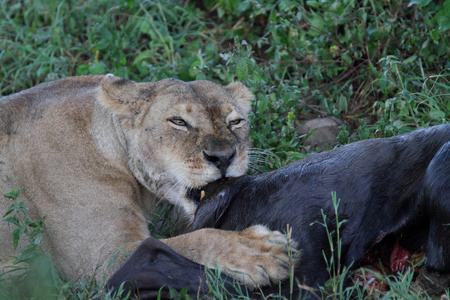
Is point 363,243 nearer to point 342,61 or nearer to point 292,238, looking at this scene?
point 292,238

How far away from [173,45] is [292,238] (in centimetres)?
376

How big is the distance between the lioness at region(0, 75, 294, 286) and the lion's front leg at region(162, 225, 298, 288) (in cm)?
21

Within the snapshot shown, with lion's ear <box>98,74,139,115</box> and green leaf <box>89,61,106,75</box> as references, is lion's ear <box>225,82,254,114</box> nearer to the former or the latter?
lion's ear <box>98,74,139,115</box>

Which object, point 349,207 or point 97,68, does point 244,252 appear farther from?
point 97,68

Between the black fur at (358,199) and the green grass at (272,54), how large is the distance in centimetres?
94

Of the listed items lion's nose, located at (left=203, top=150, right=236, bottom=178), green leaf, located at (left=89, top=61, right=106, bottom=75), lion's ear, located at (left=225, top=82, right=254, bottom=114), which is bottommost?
green leaf, located at (left=89, top=61, right=106, bottom=75)

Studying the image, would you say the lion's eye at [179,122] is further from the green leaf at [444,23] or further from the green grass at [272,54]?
the green leaf at [444,23]

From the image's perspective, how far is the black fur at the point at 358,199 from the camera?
3.09 m

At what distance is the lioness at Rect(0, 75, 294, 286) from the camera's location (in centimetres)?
381

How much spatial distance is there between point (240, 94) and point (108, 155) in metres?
1.03

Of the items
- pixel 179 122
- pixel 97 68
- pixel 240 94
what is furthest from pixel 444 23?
pixel 97 68

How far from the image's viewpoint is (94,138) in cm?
417

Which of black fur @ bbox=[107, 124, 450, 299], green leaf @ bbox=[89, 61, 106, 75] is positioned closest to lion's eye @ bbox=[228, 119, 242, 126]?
black fur @ bbox=[107, 124, 450, 299]

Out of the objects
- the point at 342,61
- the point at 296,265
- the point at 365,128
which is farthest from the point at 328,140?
the point at 296,265
